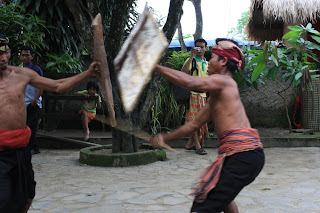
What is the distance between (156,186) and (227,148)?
6.61 ft

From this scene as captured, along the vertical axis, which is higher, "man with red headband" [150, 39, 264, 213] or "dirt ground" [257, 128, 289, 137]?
"man with red headband" [150, 39, 264, 213]

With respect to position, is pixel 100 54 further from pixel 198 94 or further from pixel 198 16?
pixel 198 16

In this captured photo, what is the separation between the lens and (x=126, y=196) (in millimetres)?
3838

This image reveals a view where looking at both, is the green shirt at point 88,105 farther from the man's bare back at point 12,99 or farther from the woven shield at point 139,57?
the woven shield at point 139,57

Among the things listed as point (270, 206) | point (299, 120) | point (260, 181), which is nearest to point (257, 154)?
point (270, 206)

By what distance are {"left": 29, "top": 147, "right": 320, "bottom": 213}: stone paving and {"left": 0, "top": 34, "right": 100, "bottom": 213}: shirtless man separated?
0.88m

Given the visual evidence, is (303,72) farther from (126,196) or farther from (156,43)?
(156,43)

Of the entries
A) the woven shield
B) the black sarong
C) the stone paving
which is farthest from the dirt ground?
the black sarong

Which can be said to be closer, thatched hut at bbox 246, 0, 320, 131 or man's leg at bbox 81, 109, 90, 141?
man's leg at bbox 81, 109, 90, 141

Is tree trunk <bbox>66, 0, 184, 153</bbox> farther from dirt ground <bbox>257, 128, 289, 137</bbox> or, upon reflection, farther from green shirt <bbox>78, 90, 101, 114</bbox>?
dirt ground <bbox>257, 128, 289, 137</bbox>

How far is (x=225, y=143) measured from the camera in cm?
241

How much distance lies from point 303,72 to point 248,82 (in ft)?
3.44

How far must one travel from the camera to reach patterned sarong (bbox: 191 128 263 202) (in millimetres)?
2316

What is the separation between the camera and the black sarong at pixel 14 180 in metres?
2.43
